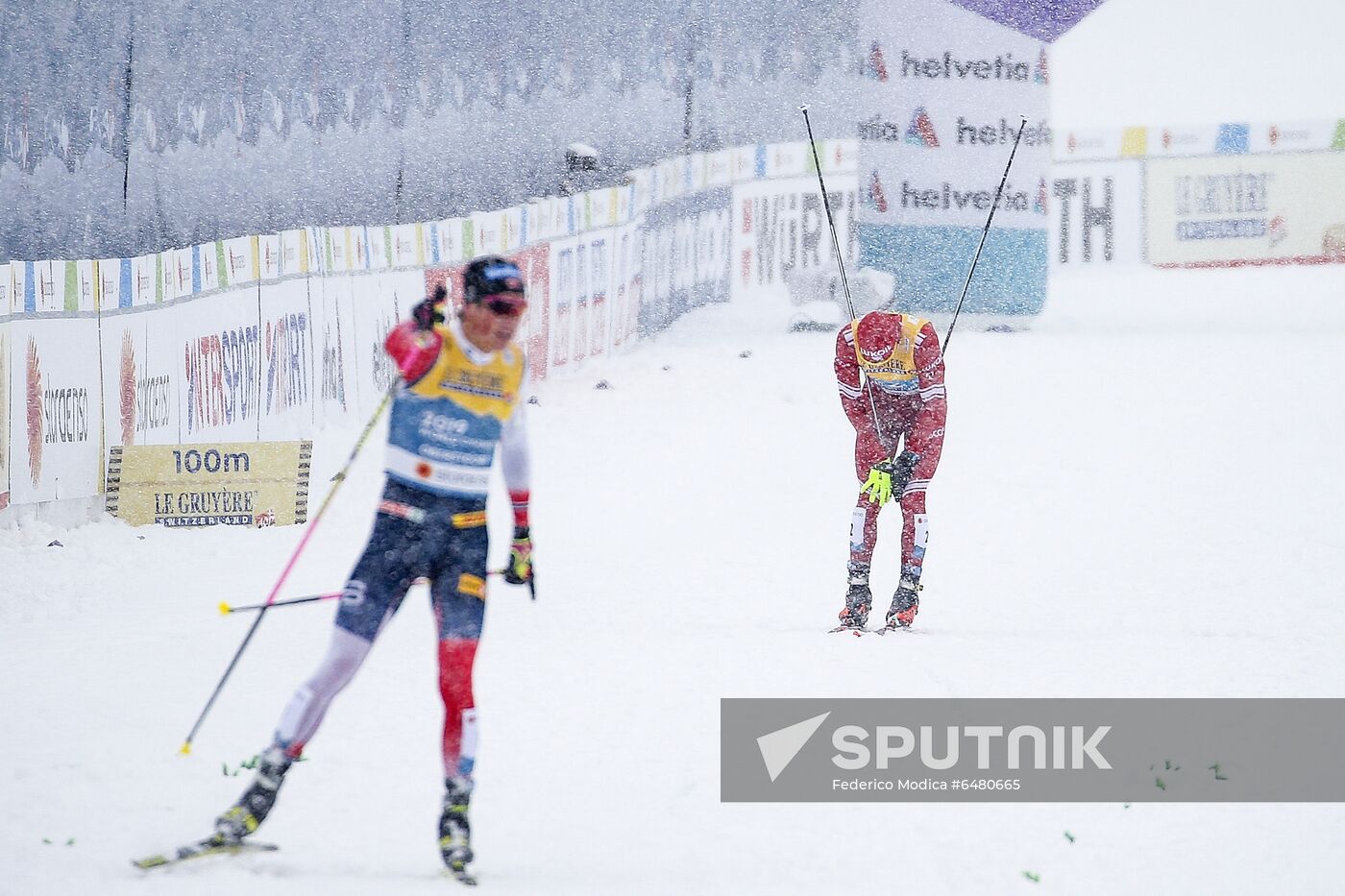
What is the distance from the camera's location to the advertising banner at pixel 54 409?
10.2m

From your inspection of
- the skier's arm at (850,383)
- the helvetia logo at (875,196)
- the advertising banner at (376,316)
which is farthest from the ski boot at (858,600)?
the helvetia logo at (875,196)

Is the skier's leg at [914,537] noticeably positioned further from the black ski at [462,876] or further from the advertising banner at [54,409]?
the advertising banner at [54,409]

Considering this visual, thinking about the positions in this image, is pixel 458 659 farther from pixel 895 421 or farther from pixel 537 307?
pixel 537 307

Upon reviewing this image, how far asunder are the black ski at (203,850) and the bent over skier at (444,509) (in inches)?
5.7

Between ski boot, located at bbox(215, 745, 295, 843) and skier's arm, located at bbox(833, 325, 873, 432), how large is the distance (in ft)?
14.1

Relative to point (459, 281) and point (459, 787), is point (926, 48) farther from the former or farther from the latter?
point (459, 787)

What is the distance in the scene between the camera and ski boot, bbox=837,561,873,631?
27.4 feet

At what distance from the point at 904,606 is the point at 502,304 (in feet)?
13.2

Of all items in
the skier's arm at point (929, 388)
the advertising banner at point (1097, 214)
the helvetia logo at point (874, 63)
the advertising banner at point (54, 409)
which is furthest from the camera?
the advertising banner at point (1097, 214)

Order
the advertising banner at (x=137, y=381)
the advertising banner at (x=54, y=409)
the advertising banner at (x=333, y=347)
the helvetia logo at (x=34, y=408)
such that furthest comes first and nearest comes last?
the advertising banner at (x=333, y=347)
the advertising banner at (x=137, y=381)
the helvetia logo at (x=34, y=408)
the advertising banner at (x=54, y=409)

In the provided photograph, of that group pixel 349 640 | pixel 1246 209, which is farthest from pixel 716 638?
pixel 1246 209

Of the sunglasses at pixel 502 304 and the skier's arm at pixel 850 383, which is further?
the skier's arm at pixel 850 383
